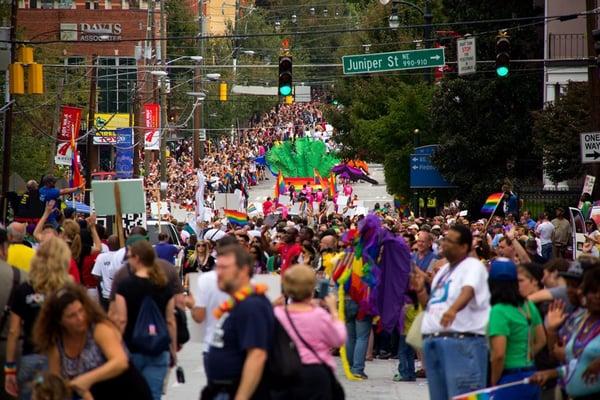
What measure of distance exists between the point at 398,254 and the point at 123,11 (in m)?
81.3

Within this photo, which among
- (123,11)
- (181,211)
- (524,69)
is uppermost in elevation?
(123,11)

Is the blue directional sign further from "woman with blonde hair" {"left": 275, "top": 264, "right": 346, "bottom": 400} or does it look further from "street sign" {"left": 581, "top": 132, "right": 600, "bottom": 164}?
"woman with blonde hair" {"left": 275, "top": 264, "right": 346, "bottom": 400}

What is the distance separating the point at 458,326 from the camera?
11500 mm

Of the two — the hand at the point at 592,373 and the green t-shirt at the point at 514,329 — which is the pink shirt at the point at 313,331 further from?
the green t-shirt at the point at 514,329

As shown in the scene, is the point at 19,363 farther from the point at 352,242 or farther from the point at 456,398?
the point at 352,242

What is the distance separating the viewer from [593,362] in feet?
31.8

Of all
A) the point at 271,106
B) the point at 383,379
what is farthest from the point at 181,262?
the point at 271,106

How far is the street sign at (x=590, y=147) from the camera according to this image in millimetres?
27611

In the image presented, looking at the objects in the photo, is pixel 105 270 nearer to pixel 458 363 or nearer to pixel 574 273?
pixel 458 363

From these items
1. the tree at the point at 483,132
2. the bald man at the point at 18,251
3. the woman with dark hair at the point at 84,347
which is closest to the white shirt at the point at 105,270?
the bald man at the point at 18,251

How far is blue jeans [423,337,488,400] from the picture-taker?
37.4ft

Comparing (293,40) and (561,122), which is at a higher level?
(293,40)

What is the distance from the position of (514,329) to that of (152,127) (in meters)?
54.0

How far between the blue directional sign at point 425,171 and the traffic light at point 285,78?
16.5 m
